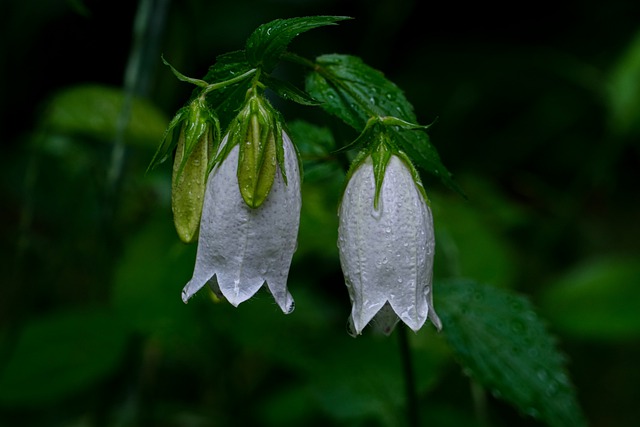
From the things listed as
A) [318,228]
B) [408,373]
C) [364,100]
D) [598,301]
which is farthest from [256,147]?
[598,301]

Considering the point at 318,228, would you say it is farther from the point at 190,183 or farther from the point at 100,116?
the point at 190,183

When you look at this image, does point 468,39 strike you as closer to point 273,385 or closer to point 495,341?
point 273,385

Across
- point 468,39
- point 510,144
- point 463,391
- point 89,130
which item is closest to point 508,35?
point 468,39

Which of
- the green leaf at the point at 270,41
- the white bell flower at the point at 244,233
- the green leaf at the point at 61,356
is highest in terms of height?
the green leaf at the point at 270,41

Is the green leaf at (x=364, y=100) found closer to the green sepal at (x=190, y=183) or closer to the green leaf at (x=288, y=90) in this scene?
the green leaf at (x=288, y=90)

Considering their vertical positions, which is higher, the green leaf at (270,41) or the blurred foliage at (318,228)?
the green leaf at (270,41)

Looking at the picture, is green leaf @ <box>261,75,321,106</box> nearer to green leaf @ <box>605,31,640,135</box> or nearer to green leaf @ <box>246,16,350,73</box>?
green leaf @ <box>246,16,350,73</box>

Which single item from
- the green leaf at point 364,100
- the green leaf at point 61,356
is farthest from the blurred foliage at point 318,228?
the green leaf at point 364,100
